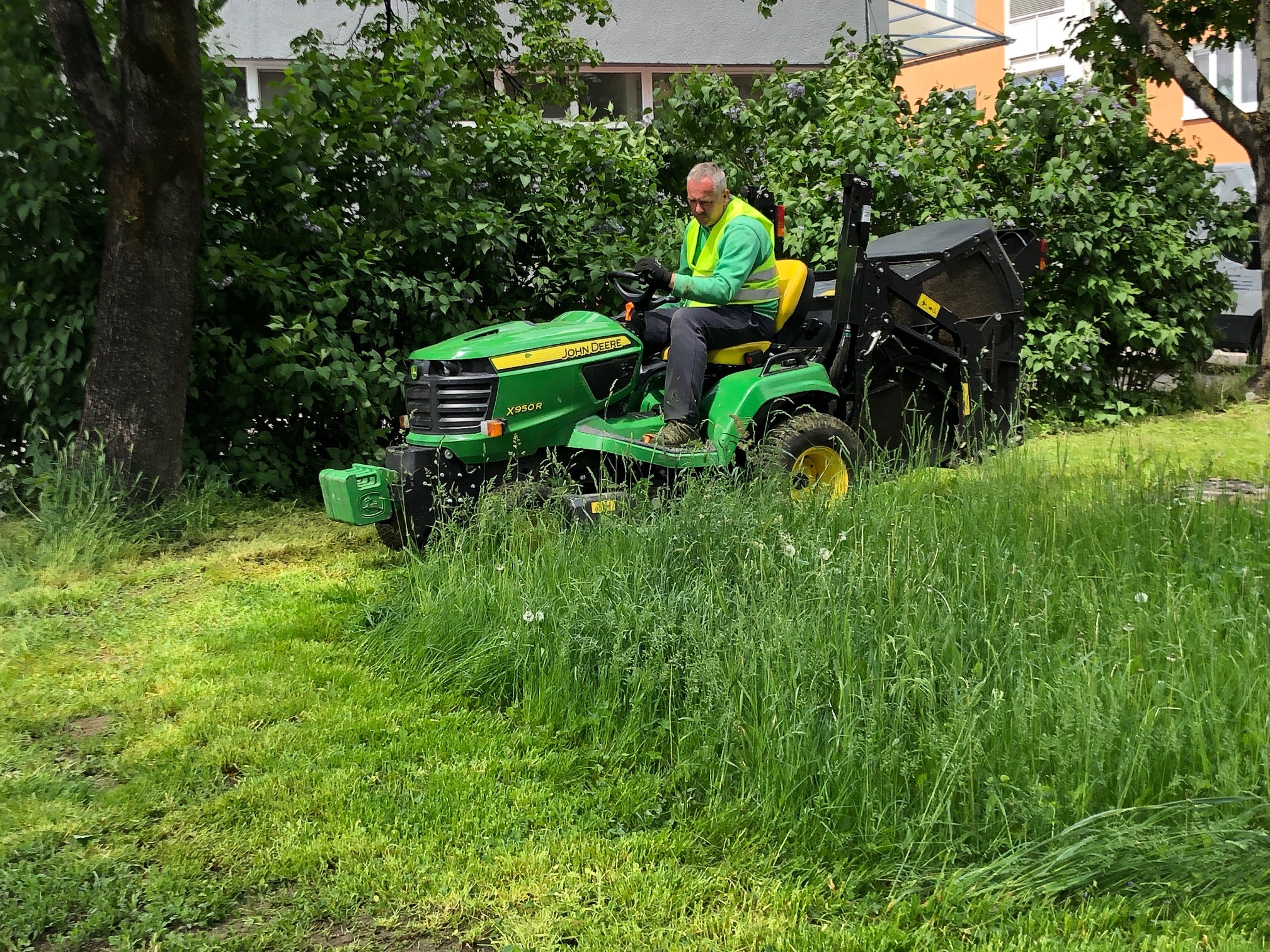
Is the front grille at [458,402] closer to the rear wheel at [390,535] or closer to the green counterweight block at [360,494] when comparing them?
the green counterweight block at [360,494]

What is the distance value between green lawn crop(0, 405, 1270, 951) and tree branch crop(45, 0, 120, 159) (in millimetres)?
2725

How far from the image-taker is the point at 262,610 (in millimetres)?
5207

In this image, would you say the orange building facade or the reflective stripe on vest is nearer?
the reflective stripe on vest

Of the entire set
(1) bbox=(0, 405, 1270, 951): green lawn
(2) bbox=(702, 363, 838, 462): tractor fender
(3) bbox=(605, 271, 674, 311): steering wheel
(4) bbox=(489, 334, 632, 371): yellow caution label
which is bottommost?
(1) bbox=(0, 405, 1270, 951): green lawn

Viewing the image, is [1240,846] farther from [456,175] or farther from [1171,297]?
[1171,297]

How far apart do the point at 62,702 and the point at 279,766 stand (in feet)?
3.65

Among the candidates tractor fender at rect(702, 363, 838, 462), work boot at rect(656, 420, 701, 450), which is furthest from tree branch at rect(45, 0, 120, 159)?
tractor fender at rect(702, 363, 838, 462)

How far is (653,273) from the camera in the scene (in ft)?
19.3

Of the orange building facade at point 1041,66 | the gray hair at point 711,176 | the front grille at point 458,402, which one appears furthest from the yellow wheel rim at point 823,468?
the orange building facade at point 1041,66

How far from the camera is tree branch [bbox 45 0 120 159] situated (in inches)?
245

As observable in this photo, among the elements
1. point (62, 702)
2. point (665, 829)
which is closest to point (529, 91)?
point (62, 702)

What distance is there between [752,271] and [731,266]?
0.54ft

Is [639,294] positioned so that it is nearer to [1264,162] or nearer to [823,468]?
[823,468]

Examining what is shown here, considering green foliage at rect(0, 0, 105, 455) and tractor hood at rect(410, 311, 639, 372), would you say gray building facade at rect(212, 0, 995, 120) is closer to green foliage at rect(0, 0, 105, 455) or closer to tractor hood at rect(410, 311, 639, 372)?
green foliage at rect(0, 0, 105, 455)
